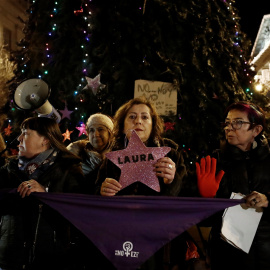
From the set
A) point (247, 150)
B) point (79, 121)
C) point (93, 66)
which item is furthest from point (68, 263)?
point (93, 66)

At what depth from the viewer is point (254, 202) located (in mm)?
2617

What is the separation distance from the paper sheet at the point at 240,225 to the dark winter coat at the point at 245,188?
109 mm

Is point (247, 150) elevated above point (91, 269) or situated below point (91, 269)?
above

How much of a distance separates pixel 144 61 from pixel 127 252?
150 inches

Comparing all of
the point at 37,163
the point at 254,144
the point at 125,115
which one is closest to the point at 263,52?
the point at 254,144

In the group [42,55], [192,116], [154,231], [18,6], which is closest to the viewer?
[154,231]

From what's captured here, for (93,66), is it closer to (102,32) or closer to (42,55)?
(102,32)

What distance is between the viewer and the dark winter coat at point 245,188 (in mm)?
2750

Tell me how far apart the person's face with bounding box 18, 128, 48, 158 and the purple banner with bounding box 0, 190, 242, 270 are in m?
0.86

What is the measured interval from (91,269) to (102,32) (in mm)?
4266

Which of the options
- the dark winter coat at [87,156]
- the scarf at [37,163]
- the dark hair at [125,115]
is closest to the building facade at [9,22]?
the dark winter coat at [87,156]

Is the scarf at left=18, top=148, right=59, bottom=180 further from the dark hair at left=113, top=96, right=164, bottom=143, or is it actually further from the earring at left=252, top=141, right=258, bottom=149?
the earring at left=252, top=141, right=258, bottom=149

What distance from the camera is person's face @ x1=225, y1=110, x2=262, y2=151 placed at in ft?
10.4

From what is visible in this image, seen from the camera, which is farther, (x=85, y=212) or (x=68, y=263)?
(x=68, y=263)
